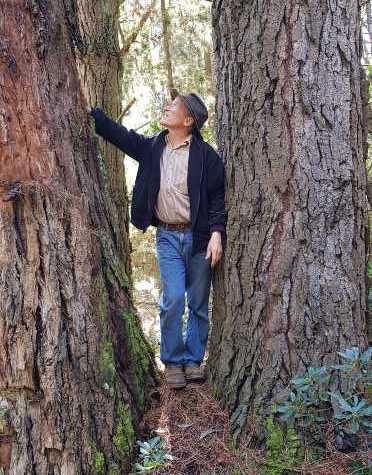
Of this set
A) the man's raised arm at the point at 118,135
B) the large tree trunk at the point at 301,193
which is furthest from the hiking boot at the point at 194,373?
the man's raised arm at the point at 118,135

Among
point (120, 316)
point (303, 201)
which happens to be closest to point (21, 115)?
point (120, 316)

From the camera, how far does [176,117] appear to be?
405 cm

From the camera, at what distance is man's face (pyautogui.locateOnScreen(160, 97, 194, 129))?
4043mm

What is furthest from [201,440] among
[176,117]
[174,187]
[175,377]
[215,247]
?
[176,117]

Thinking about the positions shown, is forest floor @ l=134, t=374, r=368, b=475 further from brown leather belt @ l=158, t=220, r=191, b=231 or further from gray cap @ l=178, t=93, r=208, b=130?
gray cap @ l=178, t=93, r=208, b=130

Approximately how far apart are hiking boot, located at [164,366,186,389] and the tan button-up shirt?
1.14 metres

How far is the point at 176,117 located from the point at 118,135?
48cm

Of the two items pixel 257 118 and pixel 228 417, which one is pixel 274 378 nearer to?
pixel 228 417

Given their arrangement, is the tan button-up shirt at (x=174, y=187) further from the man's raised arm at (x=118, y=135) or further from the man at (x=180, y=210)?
the man's raised arm at (x=118, y=135)

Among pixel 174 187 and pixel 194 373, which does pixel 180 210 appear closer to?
pixel 174 187

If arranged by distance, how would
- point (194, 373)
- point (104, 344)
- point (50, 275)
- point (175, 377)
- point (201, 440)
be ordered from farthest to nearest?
point (194, 373), point (175, 377), point (201, 440), point (104, 344), point (50, 275)

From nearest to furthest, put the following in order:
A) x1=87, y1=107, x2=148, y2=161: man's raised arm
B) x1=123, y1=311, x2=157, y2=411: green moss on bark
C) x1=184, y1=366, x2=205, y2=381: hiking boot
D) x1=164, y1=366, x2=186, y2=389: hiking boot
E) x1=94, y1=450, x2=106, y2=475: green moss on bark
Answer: x1=94, y1=450, x2=106, y2=475: green moss on bark → x1=123, y1=311, x2=157, y2=411: green moss on bark → x1=87, y1=107, x2=148, y2=161: man's raised arm → x1=164, y1=366, x2=186, y2=389: hiking boot → x1=184, y1=366, x2=205, y2=381: hiking boot

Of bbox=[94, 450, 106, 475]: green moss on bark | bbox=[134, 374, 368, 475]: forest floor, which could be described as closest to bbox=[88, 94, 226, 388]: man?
bbox=[134, 374, 368, 475]: forest floor

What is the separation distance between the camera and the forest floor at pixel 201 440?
2.99 meters
